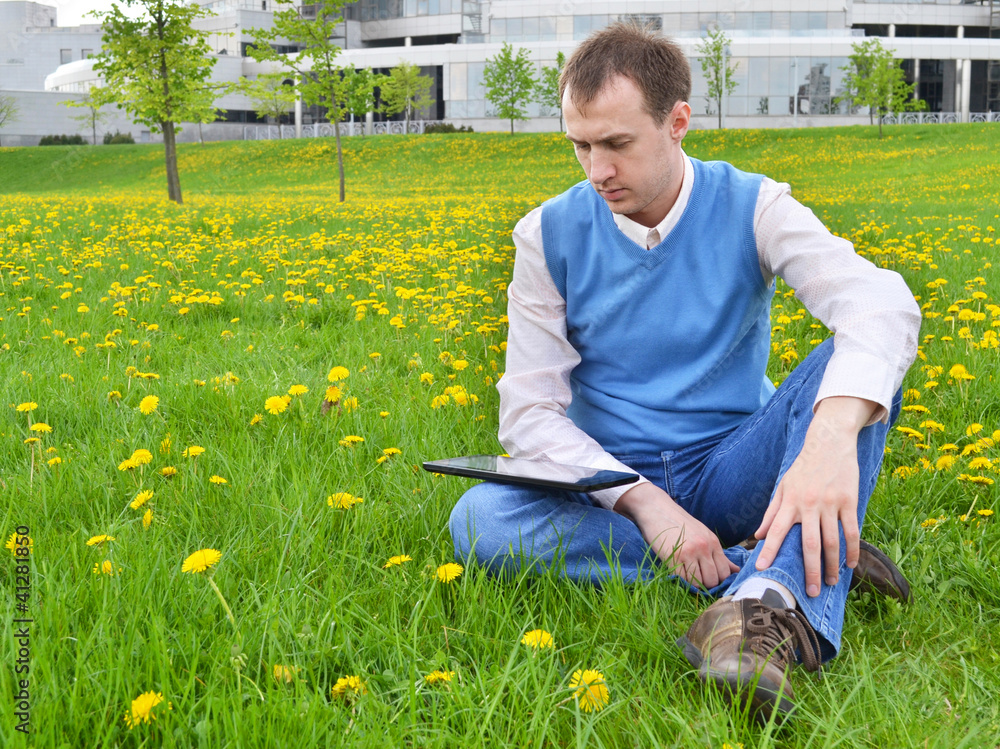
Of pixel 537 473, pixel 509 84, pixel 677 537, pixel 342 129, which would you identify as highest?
pixel 509 84

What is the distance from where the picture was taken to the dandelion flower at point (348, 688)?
1.47 metres

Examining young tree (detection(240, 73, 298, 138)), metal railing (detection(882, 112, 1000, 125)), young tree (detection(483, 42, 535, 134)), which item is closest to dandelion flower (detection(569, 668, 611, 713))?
young tree (detection(240, 73, 298, 138))

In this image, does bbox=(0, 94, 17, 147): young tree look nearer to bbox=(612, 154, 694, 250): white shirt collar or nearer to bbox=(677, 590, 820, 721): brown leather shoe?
bbox=(612, 154, 694, 250): white shirt collar

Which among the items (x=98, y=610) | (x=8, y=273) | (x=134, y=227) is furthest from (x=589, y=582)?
(x=134, y=227)

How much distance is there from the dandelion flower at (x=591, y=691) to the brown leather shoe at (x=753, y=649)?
0.19 meters

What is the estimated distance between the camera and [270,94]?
19.8 meters

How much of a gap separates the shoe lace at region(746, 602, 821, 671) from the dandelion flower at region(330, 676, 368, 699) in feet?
2.31

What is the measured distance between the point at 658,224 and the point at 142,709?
1591 millimetres

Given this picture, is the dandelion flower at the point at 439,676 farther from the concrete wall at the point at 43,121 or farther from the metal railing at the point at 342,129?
the concrete wall at the point at 43,121

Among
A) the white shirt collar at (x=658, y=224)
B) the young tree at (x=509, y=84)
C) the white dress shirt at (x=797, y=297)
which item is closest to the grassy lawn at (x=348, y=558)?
the white dress shirt at (x=797, y=297)

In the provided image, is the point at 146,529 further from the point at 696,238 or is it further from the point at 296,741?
the point at 696,238

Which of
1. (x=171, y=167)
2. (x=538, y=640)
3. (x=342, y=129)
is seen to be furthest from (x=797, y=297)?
(x=342, y=129)

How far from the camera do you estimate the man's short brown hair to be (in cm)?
197

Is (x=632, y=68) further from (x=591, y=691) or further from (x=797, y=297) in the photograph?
(x=591, y=691)
